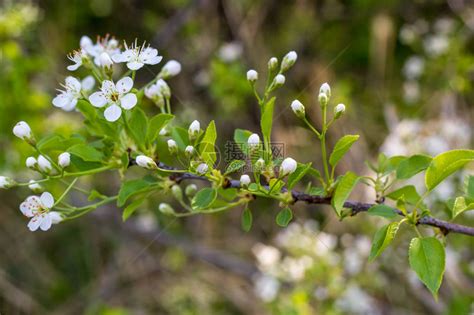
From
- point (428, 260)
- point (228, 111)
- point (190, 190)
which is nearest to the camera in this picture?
point (428, 260)

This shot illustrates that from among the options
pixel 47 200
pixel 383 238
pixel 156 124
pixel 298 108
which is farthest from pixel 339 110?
pixel 47 200

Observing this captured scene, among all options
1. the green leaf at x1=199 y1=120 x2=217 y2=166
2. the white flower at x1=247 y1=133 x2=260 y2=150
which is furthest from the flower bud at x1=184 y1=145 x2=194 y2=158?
the white flower at x1=247 y1=133 x2=260 y2=150

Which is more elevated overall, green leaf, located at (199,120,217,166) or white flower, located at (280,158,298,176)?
green leaf, located at (199,120,217,166)

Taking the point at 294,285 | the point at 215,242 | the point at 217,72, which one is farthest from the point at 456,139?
the point at 215,242

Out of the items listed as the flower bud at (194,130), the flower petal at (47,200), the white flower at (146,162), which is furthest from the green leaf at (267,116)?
the flower petal at (47,200)

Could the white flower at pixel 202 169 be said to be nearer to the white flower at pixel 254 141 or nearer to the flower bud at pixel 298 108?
the white flower at pixel 254 141

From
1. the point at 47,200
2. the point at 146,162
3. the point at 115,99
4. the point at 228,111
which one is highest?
the point at 115,99

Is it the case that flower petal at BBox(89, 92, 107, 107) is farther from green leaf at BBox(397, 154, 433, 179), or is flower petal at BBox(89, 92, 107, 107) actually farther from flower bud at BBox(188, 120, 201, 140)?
green leaf at BBox(397, 154, 433, 179)

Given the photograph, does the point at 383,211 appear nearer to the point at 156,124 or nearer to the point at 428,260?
the point at 428,260
